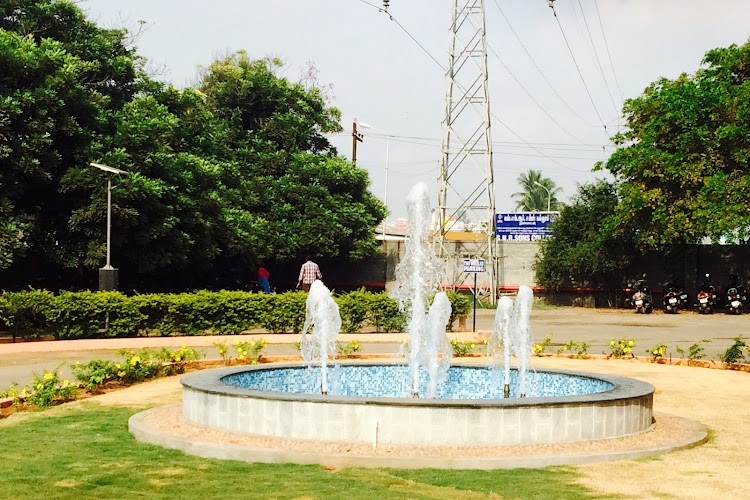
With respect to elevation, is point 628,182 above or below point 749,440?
above

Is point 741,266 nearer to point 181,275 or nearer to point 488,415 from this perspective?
point 181,275

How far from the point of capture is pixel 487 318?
31.0m

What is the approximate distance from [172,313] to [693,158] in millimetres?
19484

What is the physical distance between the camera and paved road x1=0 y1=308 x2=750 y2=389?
57.7ft

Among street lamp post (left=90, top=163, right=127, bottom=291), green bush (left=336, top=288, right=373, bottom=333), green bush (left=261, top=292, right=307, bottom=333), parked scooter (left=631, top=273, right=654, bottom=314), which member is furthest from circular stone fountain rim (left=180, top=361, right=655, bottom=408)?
parked scooter (left=631, top=273, right=654, bottom=314)

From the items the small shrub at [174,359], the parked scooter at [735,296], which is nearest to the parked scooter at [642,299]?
the parked scooter at [735,296]

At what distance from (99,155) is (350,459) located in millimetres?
20664

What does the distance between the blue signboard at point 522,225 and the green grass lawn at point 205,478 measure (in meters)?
44.1

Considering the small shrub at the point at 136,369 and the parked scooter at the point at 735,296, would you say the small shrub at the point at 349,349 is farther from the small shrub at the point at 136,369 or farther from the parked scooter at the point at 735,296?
the parked scooter at the point at 735,296

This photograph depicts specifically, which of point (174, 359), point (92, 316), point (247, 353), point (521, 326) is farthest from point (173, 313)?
point (521, 326)

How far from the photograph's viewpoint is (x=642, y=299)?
3519 centimetres

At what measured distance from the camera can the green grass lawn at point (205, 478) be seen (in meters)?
7.07

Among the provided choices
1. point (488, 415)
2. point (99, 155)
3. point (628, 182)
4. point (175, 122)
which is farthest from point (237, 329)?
point (628, 182)

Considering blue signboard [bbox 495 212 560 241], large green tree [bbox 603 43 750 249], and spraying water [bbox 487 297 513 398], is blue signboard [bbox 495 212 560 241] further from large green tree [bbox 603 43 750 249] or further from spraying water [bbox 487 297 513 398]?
spraying water [bbox 487 297 513 398]
